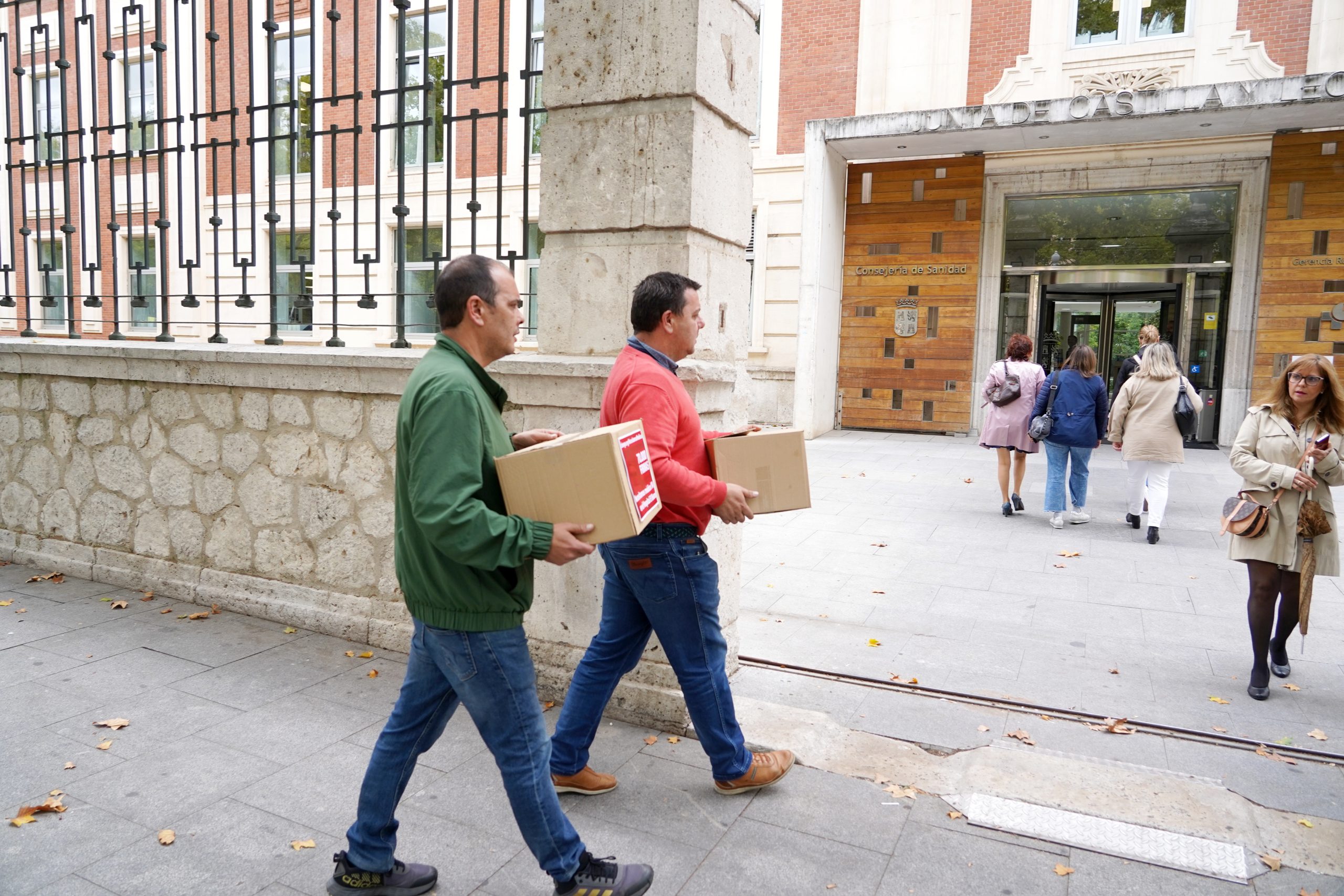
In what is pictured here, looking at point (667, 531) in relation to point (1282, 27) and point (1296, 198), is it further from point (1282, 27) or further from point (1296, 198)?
point (1296, 198)

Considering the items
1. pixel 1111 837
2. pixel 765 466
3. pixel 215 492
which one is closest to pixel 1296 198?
pixel 1111 837

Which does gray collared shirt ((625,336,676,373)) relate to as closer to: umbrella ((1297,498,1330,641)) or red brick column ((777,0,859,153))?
umbrella ((1297,498,1330,641))

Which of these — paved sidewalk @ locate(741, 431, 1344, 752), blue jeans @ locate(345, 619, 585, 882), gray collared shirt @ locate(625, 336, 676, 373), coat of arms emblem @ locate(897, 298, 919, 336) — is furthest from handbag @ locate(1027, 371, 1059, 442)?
coat of arms emblem @ locate(897, 298, 919, 336)

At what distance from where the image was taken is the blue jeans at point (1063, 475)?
29.3 feet

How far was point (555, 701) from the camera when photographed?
4.34 m

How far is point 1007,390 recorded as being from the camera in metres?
9.34

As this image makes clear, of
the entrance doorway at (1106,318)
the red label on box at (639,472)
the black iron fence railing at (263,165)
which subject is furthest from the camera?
the entrance doorway at (1106,318)

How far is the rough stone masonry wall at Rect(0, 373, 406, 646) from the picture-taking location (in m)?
4.97

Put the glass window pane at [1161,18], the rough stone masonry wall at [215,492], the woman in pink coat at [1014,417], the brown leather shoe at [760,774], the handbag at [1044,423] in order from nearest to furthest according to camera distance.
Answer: the brown leather shoe at [760,774] → the rough stone masonry wall at [215,492] → the handbag at [1044,423] → the woman in pink coat at [1014,417] → the glass window pane at [1161,18]

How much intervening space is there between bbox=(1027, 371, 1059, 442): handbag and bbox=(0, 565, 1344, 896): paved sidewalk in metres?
6.17

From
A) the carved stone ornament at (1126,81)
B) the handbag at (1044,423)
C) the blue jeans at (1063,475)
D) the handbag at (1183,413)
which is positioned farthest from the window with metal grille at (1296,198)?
the blue jeans at (1063,475)

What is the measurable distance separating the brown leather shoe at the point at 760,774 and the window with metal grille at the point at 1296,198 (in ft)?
49.6

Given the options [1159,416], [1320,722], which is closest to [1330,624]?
[1320,722]

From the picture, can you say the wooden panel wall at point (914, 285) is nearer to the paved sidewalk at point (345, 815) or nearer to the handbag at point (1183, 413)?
the handbag at point (1183, 413)
